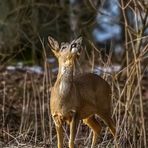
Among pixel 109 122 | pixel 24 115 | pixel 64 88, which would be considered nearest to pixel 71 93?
pixel 64 88

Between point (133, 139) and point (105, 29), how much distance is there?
715 inches

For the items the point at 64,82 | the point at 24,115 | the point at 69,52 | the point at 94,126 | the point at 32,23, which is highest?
the point at 32,23

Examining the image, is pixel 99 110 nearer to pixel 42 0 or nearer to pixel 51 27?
pixel 42 0

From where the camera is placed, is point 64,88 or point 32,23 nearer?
point 64,88

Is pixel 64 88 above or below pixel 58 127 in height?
above

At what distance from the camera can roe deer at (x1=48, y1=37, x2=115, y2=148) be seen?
24.4 ft

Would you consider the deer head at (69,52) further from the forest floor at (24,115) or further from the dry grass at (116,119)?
the forest floor at (24,115)

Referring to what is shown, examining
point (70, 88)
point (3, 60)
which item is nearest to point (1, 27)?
point (3, 60)

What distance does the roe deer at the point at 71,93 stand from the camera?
24.4 ft

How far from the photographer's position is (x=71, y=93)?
755 centimetres

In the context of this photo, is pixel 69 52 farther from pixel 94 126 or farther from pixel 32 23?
pixel 32 23

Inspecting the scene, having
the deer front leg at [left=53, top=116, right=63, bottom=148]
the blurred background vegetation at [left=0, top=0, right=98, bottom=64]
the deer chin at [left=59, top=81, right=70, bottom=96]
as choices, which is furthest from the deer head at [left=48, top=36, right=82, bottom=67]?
the blurred background vegetation at [left=0, top=0, right=98, bottom=64]

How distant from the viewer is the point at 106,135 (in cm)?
936

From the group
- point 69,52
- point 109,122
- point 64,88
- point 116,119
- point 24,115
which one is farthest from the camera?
point 24,115
